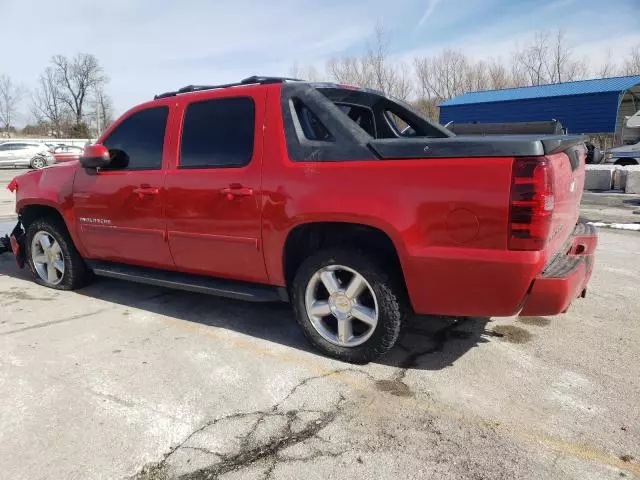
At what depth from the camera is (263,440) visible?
2.55 m

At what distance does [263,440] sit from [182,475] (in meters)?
0.42

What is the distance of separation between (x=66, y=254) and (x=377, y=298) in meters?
3.34

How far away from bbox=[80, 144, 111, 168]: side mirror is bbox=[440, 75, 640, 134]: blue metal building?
2650 centimetres

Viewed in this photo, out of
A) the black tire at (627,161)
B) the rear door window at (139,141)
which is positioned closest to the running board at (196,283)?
the rear door window at (139,141)

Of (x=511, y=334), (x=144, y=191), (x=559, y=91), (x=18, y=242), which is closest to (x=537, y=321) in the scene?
(x=511, y=334)

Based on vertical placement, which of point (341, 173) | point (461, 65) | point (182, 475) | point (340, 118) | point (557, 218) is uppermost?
point (461, 65)

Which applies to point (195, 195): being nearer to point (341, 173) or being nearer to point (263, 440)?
point (341, 173)

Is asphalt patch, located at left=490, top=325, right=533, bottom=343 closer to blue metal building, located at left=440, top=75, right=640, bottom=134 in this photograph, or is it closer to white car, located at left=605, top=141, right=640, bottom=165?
white car, located at left=605, top=141, right=640, bottom=165

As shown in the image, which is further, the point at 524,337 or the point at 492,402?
the point at 524,337

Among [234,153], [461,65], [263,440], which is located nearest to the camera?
[263,440]

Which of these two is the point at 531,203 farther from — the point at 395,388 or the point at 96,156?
the point at 96,156

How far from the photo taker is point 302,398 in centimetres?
296

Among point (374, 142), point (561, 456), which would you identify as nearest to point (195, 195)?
point (374, 142)

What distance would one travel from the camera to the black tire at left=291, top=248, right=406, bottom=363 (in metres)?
3.19
